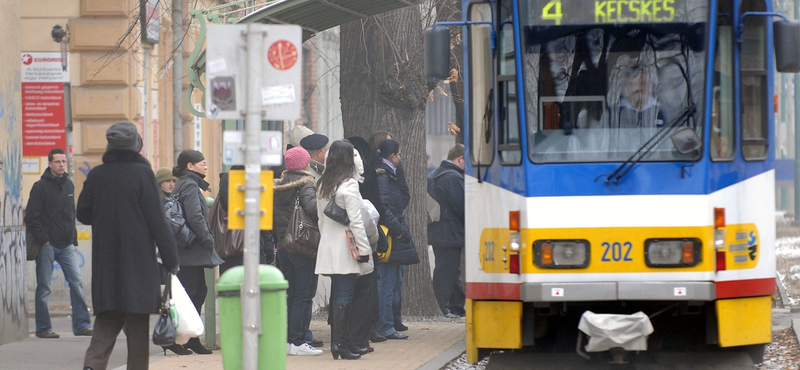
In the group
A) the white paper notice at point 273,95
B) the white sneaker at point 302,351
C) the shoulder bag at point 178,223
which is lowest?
the white sneaker at point 302,351

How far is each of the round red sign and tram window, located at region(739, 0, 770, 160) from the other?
123 inches

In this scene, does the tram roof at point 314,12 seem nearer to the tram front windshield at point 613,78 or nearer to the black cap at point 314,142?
the black cap at point 314,142

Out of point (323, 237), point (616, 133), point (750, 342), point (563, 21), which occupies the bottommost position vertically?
point (750, 342)

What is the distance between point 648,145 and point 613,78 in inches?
19.3

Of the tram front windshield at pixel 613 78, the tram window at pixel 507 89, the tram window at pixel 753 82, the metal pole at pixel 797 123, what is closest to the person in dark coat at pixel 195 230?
the tram window at pixel 507 89

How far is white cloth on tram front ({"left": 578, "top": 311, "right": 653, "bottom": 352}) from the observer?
7.73 meters

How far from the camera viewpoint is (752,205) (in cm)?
816

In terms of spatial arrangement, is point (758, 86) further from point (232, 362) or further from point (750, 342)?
point (232, 362)

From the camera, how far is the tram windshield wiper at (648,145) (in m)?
7.96

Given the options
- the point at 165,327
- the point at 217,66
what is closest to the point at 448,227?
the point at 165,327

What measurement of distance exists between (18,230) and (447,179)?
4.31m

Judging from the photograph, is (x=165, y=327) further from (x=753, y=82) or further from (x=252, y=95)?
(x=753, y=82)

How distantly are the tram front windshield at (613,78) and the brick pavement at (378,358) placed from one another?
8.11 ft

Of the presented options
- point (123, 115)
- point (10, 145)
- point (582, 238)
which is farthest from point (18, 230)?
point (582, 238)
